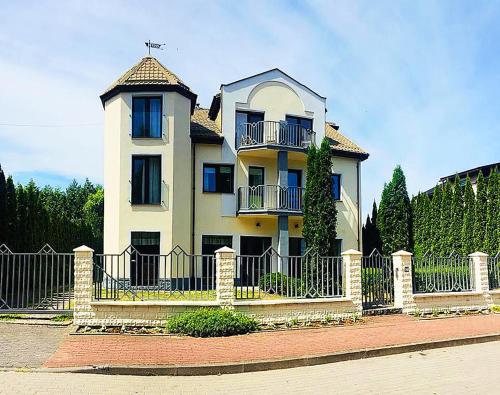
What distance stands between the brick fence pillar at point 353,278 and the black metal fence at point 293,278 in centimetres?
26

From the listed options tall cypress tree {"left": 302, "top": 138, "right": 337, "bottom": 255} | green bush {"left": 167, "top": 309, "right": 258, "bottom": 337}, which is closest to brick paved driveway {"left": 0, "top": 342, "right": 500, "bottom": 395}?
green bush {"left": 167, "top": 309, "right": 258, "bottom": 337}

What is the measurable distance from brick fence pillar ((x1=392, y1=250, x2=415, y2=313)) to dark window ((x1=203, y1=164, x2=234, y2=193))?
9.23 m

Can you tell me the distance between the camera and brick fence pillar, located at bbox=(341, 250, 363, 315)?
1332cm

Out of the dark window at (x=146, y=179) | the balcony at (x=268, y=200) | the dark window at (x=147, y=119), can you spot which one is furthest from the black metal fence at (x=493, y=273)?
the dark window at (x=147, y=119)

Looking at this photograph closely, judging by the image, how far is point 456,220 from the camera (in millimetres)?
23109

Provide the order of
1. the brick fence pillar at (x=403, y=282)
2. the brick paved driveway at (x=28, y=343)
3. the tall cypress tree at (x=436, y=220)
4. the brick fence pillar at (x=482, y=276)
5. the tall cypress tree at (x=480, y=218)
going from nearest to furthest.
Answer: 1. the brick paved driveway at (x=28, y=343)
2. the brick fence pillar at (x=403, y=282)
3. the brick fence pillar at (x=482, y=276)
4. the tall cypress tree at (x=480, y=218)
5. the tall cypress tree at (x=436, y=220)

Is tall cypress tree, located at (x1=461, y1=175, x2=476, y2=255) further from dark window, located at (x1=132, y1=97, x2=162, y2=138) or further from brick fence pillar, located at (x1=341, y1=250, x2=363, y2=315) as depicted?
dark window, located at (x1=132, y1=97, x2=162, y2=138)

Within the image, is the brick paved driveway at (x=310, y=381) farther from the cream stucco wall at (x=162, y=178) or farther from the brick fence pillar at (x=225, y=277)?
the cream stucco wall at (x=162, y=178)

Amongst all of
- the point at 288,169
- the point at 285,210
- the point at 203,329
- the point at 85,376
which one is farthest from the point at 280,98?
the point at 85,376

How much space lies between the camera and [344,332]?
11.6m

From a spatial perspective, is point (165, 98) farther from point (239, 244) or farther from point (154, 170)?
point (239, 244)

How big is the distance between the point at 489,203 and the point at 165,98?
15.0 meters

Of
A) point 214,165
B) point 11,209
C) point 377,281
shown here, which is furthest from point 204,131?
point 377,281

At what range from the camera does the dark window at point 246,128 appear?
2166 centimetres
